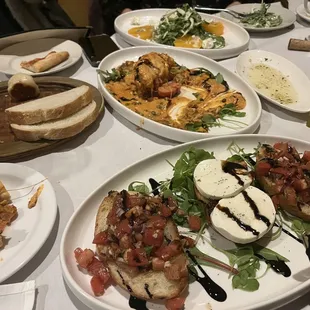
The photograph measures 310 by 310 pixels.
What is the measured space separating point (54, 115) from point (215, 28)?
2.10m

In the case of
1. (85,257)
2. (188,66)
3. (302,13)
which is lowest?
(302,13)

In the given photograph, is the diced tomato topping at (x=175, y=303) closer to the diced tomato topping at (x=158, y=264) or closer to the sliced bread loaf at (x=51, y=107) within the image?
the diced tomato topping at (x=158, y=264)

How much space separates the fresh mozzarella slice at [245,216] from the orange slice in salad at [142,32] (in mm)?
2302

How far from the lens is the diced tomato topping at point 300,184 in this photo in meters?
1.98

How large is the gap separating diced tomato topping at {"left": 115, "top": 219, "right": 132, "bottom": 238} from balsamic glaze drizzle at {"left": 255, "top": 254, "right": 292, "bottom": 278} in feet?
1.93

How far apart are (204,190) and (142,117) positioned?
2.66 ft

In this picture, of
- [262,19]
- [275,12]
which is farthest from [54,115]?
[275,12]

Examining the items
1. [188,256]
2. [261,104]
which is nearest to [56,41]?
[261,104]

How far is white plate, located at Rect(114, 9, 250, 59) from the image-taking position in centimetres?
349

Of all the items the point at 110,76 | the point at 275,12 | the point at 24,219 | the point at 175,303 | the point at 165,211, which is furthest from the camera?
the point at 275,12

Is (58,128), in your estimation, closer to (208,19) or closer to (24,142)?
(24,142)

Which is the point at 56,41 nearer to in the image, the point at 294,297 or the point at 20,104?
the point at 20,104

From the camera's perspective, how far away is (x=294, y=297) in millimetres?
1627

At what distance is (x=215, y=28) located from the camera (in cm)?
399
